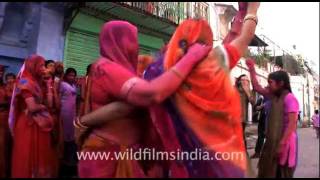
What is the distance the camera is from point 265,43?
302 centimetres

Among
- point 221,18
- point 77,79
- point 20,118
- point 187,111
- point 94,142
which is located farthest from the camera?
point 77,79

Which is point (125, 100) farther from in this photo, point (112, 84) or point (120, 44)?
point (120, 44)

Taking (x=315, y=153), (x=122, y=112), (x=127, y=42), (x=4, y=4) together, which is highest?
(x=4, y=4)

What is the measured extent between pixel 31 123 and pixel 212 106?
203cm

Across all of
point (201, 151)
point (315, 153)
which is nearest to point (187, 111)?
point (201, 151)

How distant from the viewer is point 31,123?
347 cm

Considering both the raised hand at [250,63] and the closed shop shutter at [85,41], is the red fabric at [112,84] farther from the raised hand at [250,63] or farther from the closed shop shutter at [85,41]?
the raised hand at [250,63]

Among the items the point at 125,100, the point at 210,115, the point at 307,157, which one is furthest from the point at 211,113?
the point at 307,157

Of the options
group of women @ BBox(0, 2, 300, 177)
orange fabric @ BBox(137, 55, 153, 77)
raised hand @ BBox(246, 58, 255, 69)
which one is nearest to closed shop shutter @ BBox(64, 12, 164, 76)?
orange fabric @ BBox(137, 55, 153, 77)

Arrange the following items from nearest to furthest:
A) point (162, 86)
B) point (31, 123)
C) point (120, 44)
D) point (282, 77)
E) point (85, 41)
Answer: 1. point (162, 86)
2. point (120, 44)
3. point (282, 77)
4. point (85, 41)
5. point (31, 123)

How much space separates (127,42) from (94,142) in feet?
1.61

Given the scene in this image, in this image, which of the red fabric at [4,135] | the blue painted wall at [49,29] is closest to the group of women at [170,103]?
the blue painted wall at [49,29]

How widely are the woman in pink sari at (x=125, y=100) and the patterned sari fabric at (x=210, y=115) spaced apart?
0.06m

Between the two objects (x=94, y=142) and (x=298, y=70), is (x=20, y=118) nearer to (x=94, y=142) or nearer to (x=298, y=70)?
(x=94, y=142)
